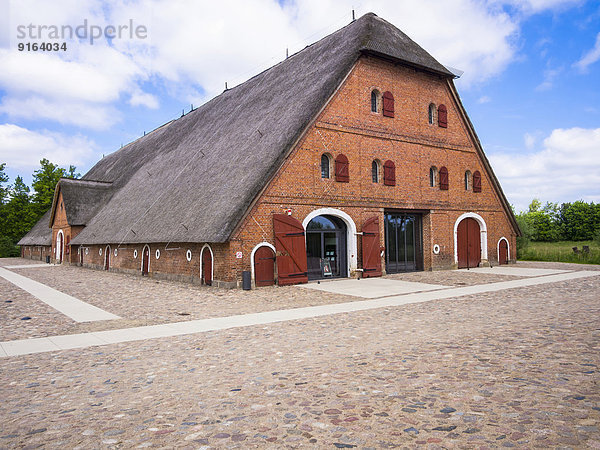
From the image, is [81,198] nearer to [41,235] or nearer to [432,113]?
Answer: [41,235]

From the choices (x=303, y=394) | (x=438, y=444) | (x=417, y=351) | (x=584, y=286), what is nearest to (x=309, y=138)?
(x=584, y=286)

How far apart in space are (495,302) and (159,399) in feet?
33.9

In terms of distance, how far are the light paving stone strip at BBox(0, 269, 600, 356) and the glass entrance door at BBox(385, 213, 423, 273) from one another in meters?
8.12

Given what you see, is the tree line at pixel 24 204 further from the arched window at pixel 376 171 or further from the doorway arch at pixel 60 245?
the arched window at pixel 376 171

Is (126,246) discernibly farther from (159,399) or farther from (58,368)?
(159,399)

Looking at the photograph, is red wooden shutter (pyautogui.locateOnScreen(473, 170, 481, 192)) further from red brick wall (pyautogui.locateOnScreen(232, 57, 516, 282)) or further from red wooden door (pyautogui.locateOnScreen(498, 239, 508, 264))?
red wooden door (pyautogui.locateOnScreen(498, 239, 508, 264))

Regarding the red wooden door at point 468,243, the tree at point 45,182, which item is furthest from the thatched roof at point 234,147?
the tree at point 45,182

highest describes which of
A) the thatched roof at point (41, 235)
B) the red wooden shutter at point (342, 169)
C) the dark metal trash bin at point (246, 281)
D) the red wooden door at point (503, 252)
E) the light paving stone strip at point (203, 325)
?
the red wooden shutter at point (342, 169)

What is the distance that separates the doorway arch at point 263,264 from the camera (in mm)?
17672

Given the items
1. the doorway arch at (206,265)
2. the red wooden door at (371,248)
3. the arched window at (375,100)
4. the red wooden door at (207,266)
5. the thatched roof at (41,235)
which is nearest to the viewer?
the doorway arch at (206,265)

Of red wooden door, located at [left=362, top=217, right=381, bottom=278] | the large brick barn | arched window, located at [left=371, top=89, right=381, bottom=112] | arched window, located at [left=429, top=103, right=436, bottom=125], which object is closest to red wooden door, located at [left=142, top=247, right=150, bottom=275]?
the large brick barn

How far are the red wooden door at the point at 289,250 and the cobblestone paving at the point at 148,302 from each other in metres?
0.83

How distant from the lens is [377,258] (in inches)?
848

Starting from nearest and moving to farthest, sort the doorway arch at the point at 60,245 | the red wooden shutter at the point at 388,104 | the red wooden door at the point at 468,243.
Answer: the red wooden shutter at the point at 388,104, the red wooden door at the point at 468,243, the doorway arch at the point at 60,245
